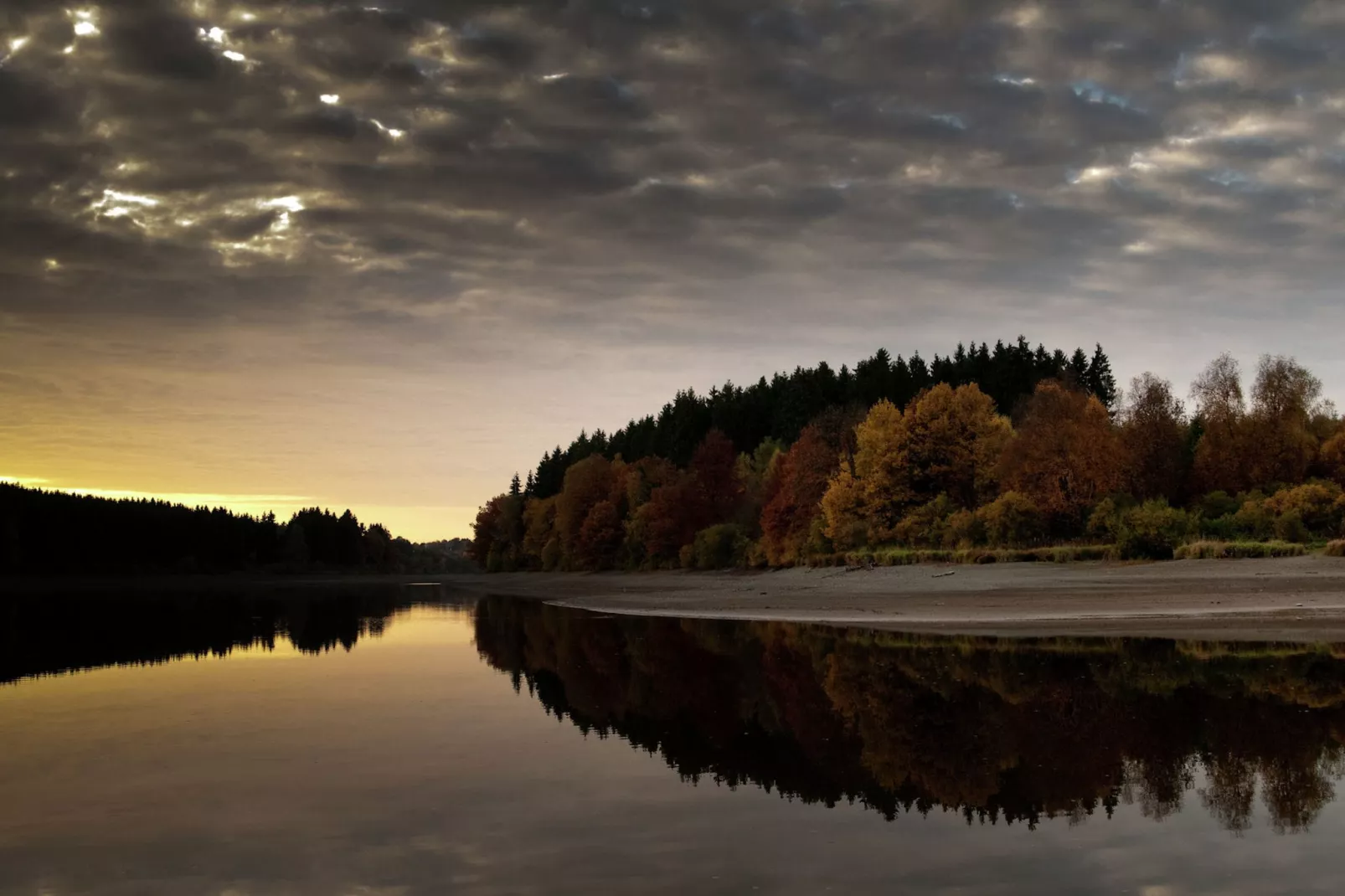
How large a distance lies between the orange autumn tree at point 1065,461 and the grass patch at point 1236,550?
→ 14.4 metres

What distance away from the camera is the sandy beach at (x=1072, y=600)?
103 ft

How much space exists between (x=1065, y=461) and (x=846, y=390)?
62920 mm

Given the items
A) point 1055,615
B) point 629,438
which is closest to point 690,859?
point 1055,615

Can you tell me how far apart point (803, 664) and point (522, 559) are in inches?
5537

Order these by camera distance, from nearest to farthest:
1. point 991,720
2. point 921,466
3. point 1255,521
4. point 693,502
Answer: point 991,720, point 1255,521, point 921,466, point 693,502

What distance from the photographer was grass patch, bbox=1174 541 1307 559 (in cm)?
4162

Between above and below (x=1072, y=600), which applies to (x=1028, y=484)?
above

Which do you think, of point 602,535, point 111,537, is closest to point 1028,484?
point 602,535

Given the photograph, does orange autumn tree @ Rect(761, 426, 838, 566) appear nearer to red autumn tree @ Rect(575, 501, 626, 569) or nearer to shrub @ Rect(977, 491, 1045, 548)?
shrub @ Rect(977, 491, 1045, 548)

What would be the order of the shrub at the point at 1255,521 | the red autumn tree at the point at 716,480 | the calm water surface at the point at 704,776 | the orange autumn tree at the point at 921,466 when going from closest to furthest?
the calm water surface at the point at 704,776 < the shrub at the point at 1255,521 < the orange autumn tree at the point at 921,466 < the red autumn tree at the point at 716,480

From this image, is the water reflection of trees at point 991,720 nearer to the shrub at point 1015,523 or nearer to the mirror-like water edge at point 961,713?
the mirror-like water edge at point 961,713

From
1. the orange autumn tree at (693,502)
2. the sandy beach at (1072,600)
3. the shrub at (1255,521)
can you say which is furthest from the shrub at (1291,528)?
the orange autumn tree at (693,502)

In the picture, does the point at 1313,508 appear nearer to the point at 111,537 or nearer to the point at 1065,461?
the point at 1065,461

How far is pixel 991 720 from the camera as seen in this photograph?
17.4m
